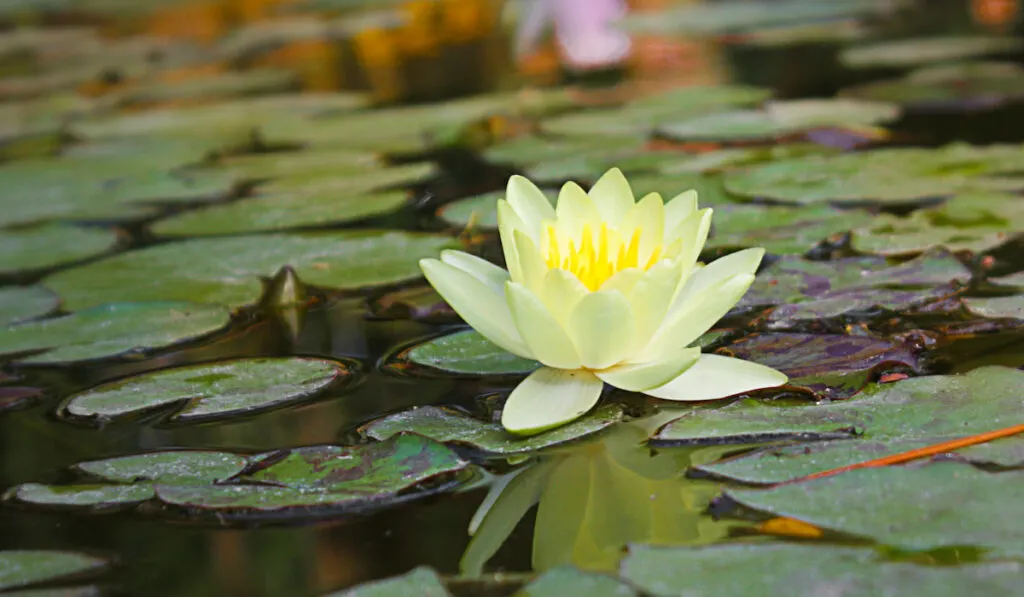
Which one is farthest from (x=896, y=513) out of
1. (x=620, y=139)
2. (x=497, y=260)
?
(x=620, y=139)

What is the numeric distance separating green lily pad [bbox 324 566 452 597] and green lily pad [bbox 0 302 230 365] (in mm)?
748

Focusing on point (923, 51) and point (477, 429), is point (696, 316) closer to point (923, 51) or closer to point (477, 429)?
point (477, 429)

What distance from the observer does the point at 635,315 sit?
1.05 meters

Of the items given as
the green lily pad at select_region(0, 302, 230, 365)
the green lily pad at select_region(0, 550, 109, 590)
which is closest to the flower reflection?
the green lily pad at select_region(0, 550, 109, 590)

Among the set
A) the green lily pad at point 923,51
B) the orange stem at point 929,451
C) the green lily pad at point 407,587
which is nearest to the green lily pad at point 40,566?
the green lily pad at point 407,587

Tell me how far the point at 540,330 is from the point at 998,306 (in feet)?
2.06

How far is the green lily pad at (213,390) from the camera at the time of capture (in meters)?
1.19

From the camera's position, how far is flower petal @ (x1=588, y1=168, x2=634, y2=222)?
1.18 metres

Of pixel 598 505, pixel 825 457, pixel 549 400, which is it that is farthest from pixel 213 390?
pixel 825 457

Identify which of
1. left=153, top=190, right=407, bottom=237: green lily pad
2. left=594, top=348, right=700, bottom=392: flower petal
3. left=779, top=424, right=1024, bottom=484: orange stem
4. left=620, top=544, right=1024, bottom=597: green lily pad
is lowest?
left=779, top=424, right=1024, bottom=484: orange stem

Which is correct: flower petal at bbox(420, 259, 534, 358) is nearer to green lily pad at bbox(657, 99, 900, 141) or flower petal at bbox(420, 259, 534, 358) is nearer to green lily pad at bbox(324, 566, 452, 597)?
green lily pad at bbox(324, 566, 452, 597)

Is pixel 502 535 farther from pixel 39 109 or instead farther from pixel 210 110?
pixel 39 109

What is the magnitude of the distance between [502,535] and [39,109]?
10.9 ft

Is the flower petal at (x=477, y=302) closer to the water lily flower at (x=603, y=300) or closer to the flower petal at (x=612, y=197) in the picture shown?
the water lily flower at (x=603, y=300)
